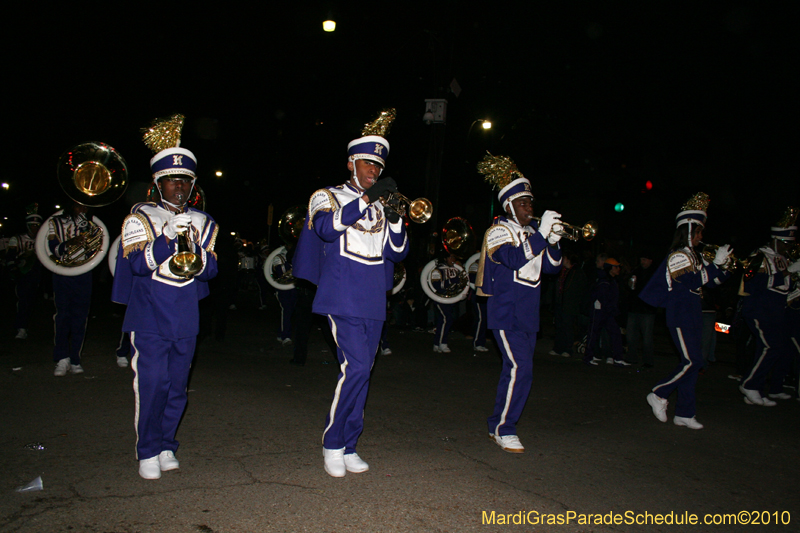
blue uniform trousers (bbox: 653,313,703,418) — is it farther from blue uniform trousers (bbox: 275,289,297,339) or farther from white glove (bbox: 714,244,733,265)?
blue uniform trousers (bbox: 275,289,297,339)

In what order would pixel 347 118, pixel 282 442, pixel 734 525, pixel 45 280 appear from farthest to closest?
pixel 347 118
pixel 45 280
pixel 282 442
pixel 734 525

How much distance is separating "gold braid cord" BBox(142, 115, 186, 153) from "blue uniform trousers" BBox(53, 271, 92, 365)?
11.0 feet

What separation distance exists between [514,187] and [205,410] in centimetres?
355

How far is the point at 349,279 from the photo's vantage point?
387 cm

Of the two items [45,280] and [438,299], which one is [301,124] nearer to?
[45,280]

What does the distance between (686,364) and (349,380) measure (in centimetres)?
362

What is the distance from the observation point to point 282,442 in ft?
14.7

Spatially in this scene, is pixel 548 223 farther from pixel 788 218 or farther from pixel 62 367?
pixel 62 367

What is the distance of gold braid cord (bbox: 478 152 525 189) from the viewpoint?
5.34 meters

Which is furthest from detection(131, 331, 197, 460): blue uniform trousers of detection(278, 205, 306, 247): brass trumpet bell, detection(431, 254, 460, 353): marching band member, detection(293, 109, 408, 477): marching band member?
detection(431, 254, 460, 353): marching band member

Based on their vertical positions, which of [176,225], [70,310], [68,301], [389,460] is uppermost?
[176,225]

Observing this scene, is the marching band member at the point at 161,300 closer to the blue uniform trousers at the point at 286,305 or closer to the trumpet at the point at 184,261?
the trumpet at the point at 184,261

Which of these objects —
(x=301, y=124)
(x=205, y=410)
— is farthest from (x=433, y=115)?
(x=301, y=124)

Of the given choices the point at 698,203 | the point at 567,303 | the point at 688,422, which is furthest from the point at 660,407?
the point at 567,303
